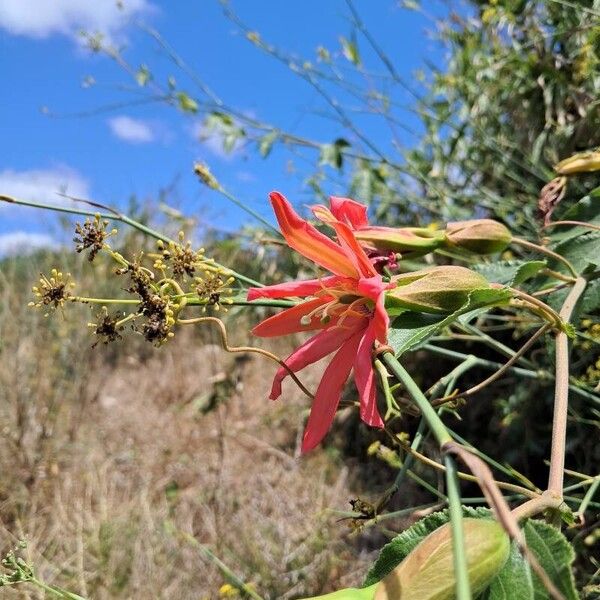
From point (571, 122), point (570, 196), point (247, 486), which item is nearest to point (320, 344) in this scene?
point (570, 196)

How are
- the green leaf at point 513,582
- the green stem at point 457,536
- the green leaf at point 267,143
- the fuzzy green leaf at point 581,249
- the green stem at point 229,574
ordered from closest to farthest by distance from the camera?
the green stem at point 457,536, the green leaf at point 513,582, the fuzzy green leaf at point 581,249, the green stem at point 229,574, the green leaf at point 267,143

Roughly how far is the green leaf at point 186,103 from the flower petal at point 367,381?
1249 mm

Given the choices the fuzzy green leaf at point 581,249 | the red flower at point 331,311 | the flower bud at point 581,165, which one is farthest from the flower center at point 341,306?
the flower bud at point 581,165

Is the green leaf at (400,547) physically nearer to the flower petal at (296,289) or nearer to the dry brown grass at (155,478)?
the flower petal at (296,289)

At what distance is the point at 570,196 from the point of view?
4.52ft

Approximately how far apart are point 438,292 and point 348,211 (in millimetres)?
79

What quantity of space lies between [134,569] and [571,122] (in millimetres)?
1206

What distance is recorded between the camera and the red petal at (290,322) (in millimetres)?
402

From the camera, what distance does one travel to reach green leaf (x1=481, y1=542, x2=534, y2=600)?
1.00 feet

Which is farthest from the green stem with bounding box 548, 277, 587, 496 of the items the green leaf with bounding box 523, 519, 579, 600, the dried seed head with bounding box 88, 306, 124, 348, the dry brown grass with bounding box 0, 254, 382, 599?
the dry brown grass with bounding box 0, 254, 382, 599

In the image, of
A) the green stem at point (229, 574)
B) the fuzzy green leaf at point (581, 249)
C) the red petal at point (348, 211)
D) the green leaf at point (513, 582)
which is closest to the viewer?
the green leaf at point (513, 582)

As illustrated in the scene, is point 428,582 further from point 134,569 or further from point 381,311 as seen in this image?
point 134,569

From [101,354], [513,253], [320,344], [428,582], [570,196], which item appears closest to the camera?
[428,582]

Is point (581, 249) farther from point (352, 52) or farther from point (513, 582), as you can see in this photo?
point (352, 52)
